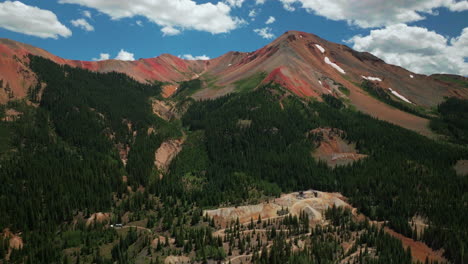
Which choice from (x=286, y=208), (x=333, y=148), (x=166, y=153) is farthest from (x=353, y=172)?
(x=166, y=153)

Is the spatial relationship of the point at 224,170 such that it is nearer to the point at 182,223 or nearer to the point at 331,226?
the point at 182,223

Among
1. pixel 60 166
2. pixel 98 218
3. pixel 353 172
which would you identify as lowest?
pixel 98 218

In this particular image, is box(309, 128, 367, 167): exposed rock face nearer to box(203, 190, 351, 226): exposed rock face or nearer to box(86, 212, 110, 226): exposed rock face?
box(203, 190, 351, 226): exposed rock face

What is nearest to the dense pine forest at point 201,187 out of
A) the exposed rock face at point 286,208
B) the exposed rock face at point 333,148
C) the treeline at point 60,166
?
the treeline at point 60,166

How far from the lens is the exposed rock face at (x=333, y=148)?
170 m

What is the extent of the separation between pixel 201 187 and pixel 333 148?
7320 cm

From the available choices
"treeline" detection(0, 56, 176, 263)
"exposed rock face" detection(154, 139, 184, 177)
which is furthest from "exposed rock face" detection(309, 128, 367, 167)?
"treeline" detection(0, 56, 176, 263)

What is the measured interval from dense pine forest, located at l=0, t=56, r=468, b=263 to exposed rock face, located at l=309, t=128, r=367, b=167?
11.8 ft

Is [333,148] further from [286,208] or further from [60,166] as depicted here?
[60,166]

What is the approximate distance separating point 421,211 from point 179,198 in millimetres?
89400

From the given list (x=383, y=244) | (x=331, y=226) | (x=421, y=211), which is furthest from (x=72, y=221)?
(x=421, y=211)

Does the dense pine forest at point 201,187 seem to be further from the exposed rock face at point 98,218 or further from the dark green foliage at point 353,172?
the exposed rock face at point 98,218

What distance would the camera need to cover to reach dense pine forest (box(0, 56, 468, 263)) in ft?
325

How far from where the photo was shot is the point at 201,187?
5974 inches
